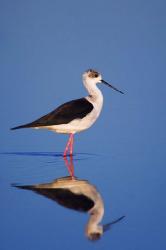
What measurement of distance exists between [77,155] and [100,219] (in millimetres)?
2548

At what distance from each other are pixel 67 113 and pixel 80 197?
162 centimetres

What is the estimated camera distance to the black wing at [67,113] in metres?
4.91

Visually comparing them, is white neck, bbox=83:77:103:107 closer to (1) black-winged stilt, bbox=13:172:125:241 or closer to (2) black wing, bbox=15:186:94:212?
(1) black-winged stilt, bbox=13:172:125:241

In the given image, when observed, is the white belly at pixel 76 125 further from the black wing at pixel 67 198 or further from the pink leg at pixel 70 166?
the black wing at pixel 67 198

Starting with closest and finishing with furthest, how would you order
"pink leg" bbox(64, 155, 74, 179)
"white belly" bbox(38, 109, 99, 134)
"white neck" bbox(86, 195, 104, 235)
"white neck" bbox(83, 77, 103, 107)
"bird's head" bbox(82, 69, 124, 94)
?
"white neck" bbox(86, 195, 104, 235), "pink leg" bbox(64, 155, 74, 179), "white belly" bbox(38, 109, 99, 134), "white neck" bbox(83, 77, 103, 107), "bird's head" bbox(82, 69, 124, 94)

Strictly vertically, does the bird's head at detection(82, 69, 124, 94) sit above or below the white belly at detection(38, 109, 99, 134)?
above

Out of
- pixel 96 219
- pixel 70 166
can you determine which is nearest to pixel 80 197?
pixel 96 219

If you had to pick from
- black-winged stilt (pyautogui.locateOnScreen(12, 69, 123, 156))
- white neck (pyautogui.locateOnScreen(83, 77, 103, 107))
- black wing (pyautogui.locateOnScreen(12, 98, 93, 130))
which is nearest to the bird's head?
white neck (pyautogui.locateOnScreen(83, 77, 103, 107))

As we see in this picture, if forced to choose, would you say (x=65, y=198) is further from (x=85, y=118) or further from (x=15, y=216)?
(x=85, y=118)

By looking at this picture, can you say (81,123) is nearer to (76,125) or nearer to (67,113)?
(76,125)

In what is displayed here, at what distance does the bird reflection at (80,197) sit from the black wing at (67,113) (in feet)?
2.62

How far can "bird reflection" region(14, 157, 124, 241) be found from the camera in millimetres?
2969

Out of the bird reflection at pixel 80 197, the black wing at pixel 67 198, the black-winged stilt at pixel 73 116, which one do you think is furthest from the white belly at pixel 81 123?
the black wing at pixel 67 198

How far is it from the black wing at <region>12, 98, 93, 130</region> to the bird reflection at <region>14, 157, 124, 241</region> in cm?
80
